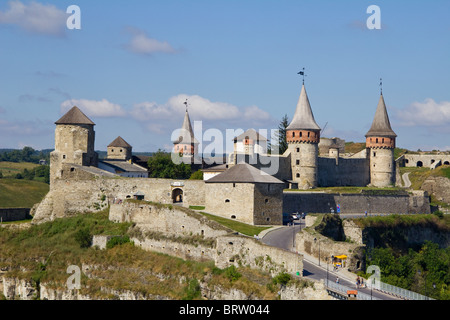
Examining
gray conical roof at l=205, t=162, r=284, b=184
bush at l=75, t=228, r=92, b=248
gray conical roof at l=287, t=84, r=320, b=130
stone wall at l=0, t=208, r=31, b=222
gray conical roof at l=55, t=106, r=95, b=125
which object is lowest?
bush at l=75, t=228, r=92, b=248

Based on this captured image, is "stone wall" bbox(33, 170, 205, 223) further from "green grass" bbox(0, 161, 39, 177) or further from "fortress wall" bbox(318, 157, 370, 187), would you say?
"green grass" bbox(0, 161, 39, 177)

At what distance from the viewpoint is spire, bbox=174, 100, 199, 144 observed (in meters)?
102

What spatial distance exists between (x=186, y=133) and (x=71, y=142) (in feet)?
112

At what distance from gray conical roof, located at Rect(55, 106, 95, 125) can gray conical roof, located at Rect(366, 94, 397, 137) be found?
36.1 metres

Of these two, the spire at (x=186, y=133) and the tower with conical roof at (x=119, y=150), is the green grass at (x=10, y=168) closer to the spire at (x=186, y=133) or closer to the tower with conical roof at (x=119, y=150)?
the spire at (x=186, y=133)

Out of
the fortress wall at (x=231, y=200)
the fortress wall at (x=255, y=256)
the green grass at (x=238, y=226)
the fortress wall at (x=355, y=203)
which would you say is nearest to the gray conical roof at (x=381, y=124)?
the fortress wall at (x=355, y=203)

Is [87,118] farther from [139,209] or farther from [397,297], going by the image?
[397,297]

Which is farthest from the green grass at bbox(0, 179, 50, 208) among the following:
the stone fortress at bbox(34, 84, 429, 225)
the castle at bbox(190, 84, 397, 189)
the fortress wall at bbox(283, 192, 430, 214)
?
the fortress wall at bbox(283, 192, 430, 214)

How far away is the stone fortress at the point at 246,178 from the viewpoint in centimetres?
5953

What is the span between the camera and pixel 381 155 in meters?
90.0

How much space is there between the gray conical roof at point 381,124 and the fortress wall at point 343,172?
3493mm

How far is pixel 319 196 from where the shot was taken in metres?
72.7

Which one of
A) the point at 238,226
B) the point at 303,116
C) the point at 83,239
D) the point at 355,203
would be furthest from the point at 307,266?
the point at 303,116
